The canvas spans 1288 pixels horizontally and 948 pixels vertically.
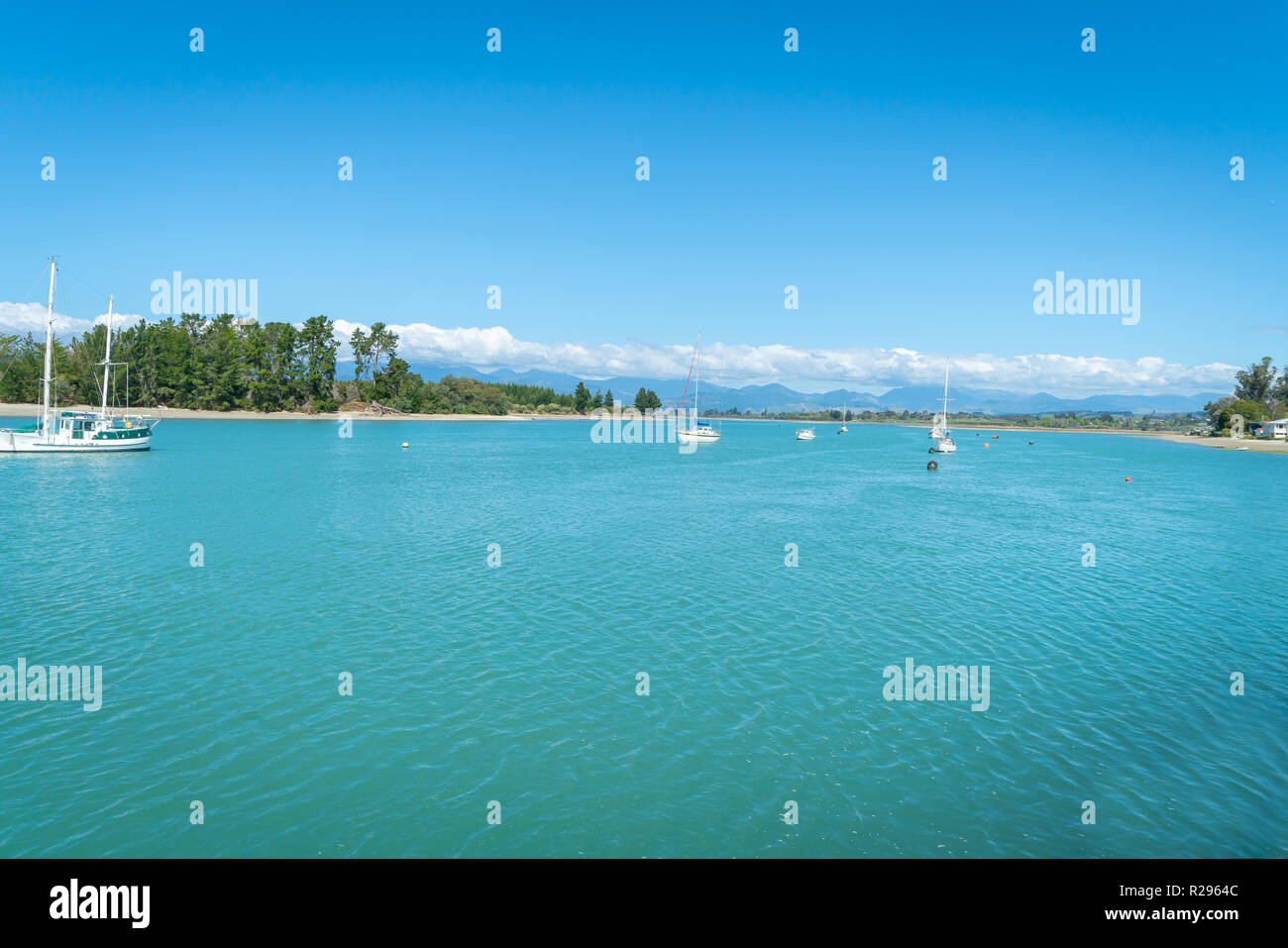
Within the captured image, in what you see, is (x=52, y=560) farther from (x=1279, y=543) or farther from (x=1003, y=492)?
(x=1003, y=492)

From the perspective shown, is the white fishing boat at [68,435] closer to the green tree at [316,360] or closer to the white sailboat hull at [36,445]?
the white sailboat hull at [36,445]

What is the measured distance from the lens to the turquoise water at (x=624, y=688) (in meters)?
12.8

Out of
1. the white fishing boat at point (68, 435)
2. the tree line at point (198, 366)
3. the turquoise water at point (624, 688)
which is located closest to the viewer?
the turquoise water at point (624, 688)

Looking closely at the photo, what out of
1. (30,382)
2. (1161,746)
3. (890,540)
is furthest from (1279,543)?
(30,382)

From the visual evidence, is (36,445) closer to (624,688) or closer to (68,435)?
(68,435)

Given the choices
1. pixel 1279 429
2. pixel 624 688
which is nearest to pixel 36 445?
pixel 624 688

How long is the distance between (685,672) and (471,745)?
22.9 ft

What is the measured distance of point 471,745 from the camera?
15.6 m

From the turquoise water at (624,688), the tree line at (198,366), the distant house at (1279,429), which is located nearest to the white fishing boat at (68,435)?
the turquoise water at (624,688)

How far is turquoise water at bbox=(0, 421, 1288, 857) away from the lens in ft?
42.1

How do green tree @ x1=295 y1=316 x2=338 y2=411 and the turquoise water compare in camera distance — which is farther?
green tree @ x1=295 y1=316 x2=338 y2=411

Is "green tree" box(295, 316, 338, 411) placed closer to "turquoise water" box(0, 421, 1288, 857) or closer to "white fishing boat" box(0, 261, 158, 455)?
"white fishing boat" box(0, 261, 158, 455)

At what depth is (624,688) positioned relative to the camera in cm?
1903

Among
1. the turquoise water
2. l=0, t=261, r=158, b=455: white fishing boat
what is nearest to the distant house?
the turquoise water
